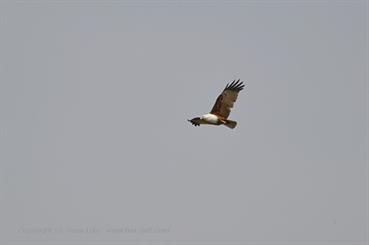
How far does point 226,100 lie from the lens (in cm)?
1722

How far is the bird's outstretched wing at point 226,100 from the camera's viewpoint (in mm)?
17000

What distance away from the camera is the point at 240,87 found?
17453 mm

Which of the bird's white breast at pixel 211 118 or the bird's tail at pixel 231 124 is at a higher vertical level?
the bird's white breast at pixel 211 118

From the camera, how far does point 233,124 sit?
16.5m

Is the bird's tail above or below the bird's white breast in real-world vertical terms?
below

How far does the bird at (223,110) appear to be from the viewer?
16797mm

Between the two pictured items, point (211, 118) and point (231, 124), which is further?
point (211, 118)

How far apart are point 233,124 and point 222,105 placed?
92 cm

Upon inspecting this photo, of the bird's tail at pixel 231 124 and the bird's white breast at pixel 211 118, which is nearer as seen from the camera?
the bird's tail at pixel 231 124

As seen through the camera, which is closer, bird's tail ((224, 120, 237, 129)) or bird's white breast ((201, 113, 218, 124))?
bird's tail ((224, 120, 237, 129))

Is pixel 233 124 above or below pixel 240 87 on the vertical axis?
below

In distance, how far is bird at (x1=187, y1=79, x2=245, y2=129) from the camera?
661 inches

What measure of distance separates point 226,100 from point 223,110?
426 millimetres

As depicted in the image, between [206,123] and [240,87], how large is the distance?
181cm
